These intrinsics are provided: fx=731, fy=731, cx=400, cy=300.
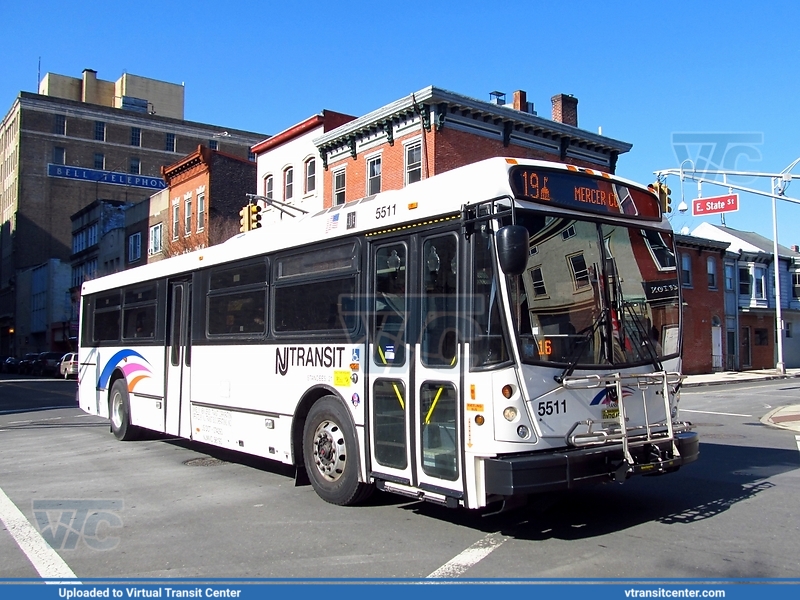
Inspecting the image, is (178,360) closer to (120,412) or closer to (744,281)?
(120,412)

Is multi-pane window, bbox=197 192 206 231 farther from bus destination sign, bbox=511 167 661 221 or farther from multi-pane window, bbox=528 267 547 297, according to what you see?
multi-pane window, bbox=528 267 547 297

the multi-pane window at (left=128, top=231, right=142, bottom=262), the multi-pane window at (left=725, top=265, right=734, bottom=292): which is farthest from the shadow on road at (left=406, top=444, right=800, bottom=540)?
the multi-pane window at (left=128, top=231, right=142, bottom=262)

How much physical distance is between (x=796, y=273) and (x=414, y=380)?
47057mm

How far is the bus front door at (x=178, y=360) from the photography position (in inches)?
443

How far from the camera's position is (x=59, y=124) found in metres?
71.1

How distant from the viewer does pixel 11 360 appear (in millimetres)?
53531

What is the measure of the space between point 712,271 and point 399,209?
38.0 m

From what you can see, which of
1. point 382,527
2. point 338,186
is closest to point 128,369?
point 382,527

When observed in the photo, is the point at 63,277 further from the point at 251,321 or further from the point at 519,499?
the point at 519,499

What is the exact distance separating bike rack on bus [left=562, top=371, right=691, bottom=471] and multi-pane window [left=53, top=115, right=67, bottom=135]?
75.0 metres

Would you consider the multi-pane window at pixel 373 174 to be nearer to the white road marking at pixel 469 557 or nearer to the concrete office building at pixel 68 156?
the white road marking at pixel 469 557

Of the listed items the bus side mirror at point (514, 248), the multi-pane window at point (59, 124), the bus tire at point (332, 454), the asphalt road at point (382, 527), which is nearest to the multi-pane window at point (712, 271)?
the asphalt road at point (382, 527)

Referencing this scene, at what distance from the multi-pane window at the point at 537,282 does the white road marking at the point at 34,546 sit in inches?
171
